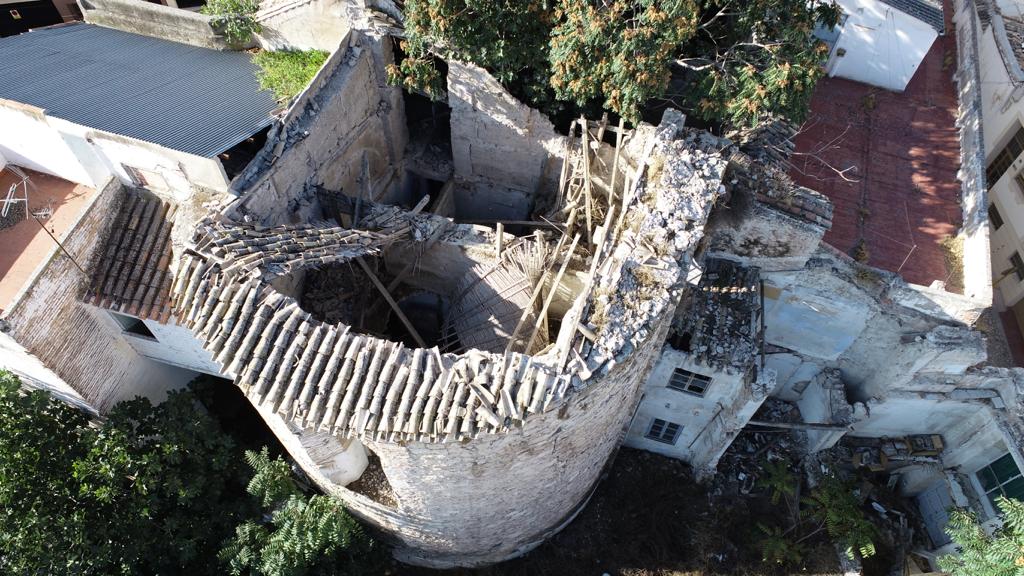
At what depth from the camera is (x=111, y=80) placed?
14.9 m

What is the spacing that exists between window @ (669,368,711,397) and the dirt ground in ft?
13.6

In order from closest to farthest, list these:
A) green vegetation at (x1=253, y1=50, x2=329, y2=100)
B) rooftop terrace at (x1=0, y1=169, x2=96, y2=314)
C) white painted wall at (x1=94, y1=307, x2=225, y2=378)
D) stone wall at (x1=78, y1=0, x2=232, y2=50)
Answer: rooftop terrace at (x1=0, y1=169, x2=96, y2=314)
white painted wall at (x1=94, y1=307, x2=225, y2=378)
green vegetation at (x1=253, y1=50, x2=329, y2=100)
stone wall at (x1=78, y1=0, x2=232, y2=50)

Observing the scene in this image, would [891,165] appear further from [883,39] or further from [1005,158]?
[1005,158]

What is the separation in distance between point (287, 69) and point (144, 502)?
1040 cm

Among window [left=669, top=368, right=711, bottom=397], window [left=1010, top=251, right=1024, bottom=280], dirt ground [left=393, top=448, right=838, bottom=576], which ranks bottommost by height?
dirt ground [left=393, top=448, right=838, bottom=576]

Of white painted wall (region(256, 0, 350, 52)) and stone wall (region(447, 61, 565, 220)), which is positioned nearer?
white painted wall (region(256, 0, 350, 52))

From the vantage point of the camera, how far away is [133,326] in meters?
14.8

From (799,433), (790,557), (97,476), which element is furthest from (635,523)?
(97,476)

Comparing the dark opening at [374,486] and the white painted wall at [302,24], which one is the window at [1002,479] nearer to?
the dark opening at [374,486]

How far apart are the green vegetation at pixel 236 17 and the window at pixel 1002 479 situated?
2155 cm

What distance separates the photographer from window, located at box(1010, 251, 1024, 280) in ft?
67.2

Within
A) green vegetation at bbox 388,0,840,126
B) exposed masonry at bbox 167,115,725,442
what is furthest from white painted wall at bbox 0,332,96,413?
green vegetation at bbox 388,0,840,126

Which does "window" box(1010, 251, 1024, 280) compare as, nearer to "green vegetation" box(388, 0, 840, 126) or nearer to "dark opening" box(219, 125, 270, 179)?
"green vegetation" box(388, 0, 840, 126)

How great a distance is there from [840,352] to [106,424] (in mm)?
17941
